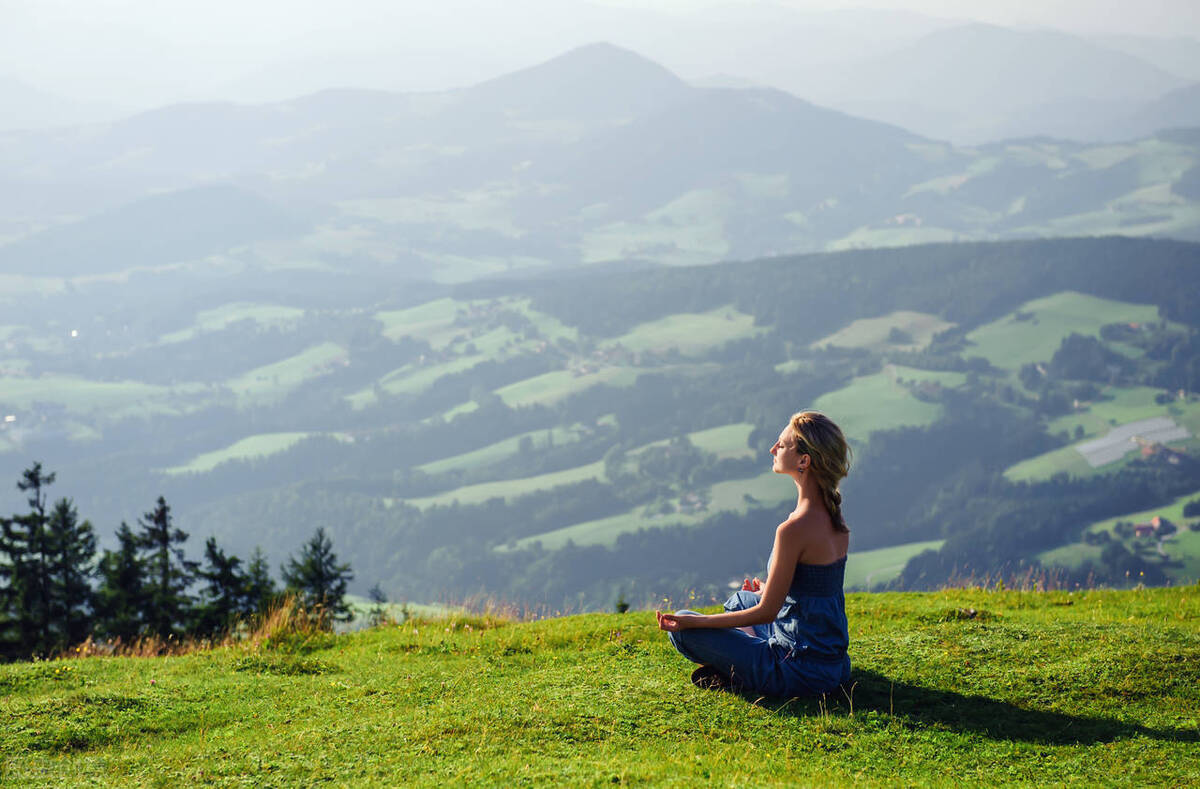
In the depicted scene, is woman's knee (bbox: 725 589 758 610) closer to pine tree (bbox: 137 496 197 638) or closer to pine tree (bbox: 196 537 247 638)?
pine tree (bbox: 196 537 247 638)

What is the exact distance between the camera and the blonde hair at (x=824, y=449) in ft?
24.8

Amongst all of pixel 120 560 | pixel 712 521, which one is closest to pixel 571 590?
pixel 712 521

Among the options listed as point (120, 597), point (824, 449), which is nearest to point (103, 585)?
point (120, 597)

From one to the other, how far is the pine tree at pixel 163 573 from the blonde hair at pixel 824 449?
92.2 ft

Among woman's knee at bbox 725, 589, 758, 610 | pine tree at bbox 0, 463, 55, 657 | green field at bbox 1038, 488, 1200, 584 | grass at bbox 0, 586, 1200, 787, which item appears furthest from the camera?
green field at bbox 1038, 488, 1200, 584

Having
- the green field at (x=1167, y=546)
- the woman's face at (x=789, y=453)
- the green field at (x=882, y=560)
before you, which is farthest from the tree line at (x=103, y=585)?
the green field at (x=1167, y=546)

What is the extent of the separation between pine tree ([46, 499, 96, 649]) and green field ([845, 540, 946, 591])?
132745mm

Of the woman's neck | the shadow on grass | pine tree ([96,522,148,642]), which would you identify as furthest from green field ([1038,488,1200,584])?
the woman's neck

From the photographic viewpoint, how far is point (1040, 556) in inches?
6604

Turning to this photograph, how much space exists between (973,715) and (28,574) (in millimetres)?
32686

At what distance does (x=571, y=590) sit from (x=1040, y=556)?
294ft

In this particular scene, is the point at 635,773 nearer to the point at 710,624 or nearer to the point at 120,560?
the point at 710,624

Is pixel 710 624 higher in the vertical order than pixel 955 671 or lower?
higher

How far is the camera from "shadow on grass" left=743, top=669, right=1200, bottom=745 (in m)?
7.55
